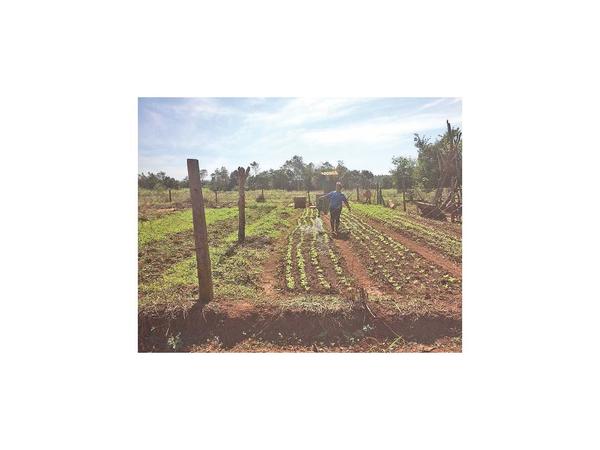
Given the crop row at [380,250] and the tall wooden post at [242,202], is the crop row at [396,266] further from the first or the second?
the tall wooden post at [242,202]

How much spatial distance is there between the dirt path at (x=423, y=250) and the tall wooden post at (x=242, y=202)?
157cm

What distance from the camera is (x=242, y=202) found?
16.2 ft

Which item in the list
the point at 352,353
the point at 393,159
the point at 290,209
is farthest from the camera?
the point at 290,209

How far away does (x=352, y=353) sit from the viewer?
436cm

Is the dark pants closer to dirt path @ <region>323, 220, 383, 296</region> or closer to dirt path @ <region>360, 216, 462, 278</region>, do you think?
dirt path @ <region>323, 220, 383, 296</region>

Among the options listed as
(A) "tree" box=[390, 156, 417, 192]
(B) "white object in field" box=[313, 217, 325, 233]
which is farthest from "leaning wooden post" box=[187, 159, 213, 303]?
(A) "tree" box=[390, 156, 417, 192]

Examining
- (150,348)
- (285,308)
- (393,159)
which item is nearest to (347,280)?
(285,308)

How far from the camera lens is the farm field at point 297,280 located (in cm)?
441

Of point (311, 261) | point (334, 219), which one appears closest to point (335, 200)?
point (334, 219)

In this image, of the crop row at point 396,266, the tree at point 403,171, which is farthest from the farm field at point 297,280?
the tree at point 403,171

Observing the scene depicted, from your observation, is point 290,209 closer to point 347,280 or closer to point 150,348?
point 347,280

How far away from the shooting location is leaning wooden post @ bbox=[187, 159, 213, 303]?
455 centimetres

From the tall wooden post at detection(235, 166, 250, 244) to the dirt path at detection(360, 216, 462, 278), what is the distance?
157cm

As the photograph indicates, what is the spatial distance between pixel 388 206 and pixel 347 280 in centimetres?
112
